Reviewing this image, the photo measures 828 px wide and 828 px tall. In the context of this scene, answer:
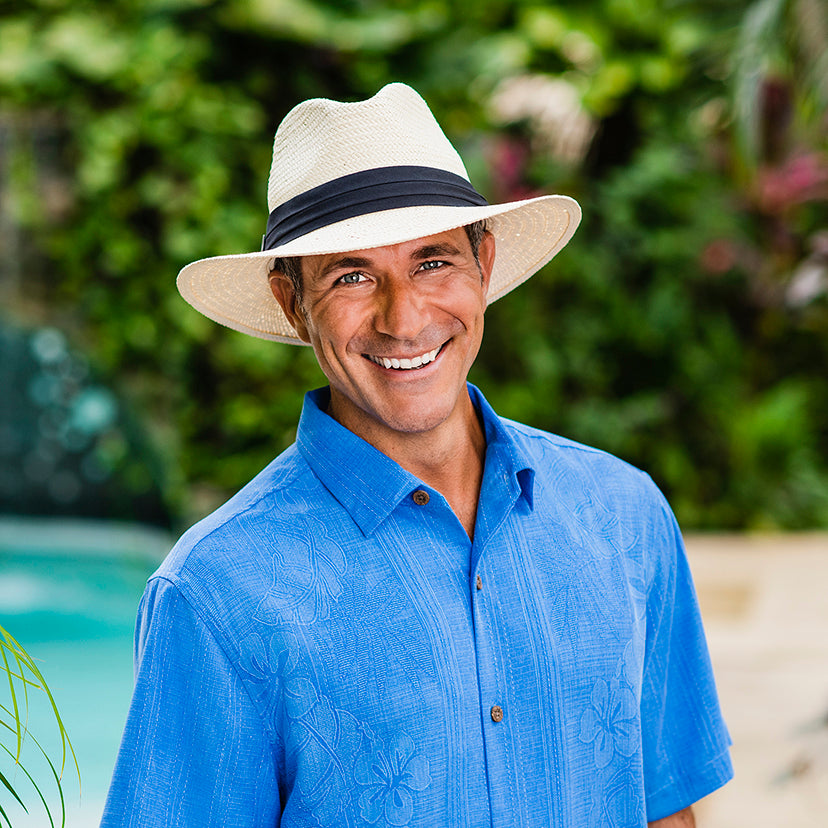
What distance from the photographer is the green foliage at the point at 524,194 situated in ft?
20.2

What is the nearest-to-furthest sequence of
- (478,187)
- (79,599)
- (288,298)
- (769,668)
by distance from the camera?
(288,298)
(769,668)
(79,599)
(478,187)

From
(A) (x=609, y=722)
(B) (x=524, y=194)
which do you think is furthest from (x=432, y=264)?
(B) (x=524, y=194)

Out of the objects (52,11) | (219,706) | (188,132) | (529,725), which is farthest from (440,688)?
(52,11)

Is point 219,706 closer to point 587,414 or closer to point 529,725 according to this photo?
point 529,725

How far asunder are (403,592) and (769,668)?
14.1ft

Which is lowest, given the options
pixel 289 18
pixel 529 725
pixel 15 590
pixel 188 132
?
pixel 529 725

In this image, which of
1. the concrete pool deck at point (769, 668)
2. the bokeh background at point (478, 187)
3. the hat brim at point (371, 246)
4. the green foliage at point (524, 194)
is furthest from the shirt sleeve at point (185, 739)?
the green foliage at point (524, 194)

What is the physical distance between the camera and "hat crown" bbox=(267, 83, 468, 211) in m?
1.41

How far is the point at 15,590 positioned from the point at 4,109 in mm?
3261

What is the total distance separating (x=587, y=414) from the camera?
778 cm

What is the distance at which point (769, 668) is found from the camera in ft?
16.8

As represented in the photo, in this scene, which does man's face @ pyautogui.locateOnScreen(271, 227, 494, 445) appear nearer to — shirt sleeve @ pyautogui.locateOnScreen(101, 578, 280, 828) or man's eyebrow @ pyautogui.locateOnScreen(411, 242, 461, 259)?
man's eyebrow @ pyautogui.locateOnScreen(411, 242, 461, 259)

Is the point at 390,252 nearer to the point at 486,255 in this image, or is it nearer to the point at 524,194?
the point at 486,255

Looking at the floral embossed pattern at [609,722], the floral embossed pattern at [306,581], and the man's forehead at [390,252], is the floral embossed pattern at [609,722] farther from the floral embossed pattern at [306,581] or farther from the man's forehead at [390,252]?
the man's forehead at [390,252]
